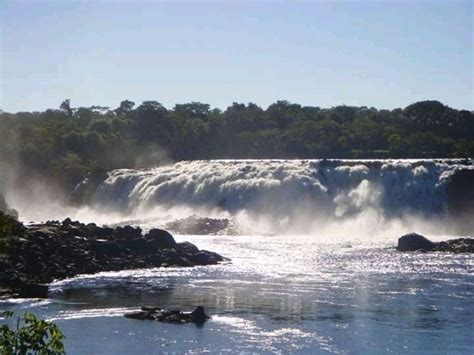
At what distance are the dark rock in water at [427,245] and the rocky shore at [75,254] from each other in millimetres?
10000

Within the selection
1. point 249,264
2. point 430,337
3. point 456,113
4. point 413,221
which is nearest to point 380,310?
point 430,337

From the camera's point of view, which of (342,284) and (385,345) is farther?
(342,284)

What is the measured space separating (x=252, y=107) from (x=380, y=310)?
87.8 m

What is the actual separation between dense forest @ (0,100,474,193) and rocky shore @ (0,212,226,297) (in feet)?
99.9

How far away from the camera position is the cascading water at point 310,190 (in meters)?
55.8

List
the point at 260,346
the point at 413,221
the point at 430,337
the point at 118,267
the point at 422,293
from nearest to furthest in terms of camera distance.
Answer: the point at 260,346 → the point at 430,337 → the point at 422,293 → the point at 118,267 → the point at 413,221

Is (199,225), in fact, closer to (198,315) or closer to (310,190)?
(310,190)

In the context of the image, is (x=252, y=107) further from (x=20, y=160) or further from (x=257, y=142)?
(x=20, y=160)

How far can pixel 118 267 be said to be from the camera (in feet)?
127

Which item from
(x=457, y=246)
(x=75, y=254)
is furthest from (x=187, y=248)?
(x=457, y=246)

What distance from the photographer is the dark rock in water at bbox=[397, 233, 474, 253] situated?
44.5 meters

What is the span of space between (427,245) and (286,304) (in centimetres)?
1764

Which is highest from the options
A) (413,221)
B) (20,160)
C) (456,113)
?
(456,113)

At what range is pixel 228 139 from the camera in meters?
94.4
